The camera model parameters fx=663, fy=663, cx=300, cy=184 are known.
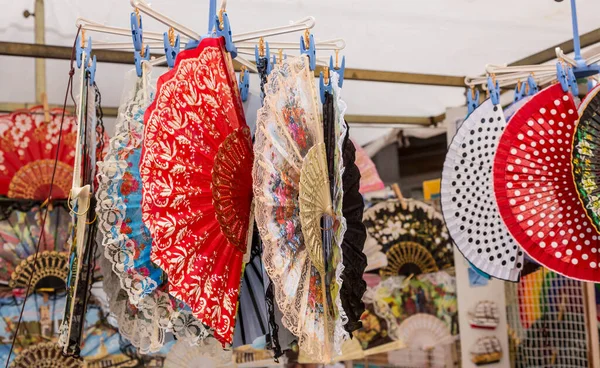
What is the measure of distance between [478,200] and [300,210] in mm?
851

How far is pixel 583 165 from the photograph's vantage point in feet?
5.44

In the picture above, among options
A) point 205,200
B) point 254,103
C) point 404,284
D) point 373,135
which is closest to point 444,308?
point 404,284

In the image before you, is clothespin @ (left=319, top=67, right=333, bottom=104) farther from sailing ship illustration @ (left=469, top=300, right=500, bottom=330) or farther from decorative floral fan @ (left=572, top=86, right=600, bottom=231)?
sailing ship illustration @ (left=469, top=300, right=500, bottom=330)

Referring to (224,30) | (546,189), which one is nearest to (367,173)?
(546,189)

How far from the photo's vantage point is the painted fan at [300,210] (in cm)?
129

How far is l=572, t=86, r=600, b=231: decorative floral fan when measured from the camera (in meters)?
1.65

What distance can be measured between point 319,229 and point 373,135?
5.04 ft

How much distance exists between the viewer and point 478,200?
6.41 ft

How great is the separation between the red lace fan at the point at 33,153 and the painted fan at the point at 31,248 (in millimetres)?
80

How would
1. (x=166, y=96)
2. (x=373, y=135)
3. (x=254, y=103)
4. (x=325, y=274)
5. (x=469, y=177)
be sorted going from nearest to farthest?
(x=166, y=96), (x=325, y=274), (x=254, y=103), (x=469, y=177), (x=373, y=135)

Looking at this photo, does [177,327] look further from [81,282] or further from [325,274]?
[325,274]

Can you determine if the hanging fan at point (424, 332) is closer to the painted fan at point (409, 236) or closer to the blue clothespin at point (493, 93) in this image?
the painted fan at point (409, 236)

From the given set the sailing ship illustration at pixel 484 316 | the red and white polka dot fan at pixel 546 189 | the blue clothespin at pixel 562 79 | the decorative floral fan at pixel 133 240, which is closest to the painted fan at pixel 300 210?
the decorative floral fan at pixel 133 240

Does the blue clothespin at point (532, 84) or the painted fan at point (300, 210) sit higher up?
the blue clothespin at point (532, 84)
